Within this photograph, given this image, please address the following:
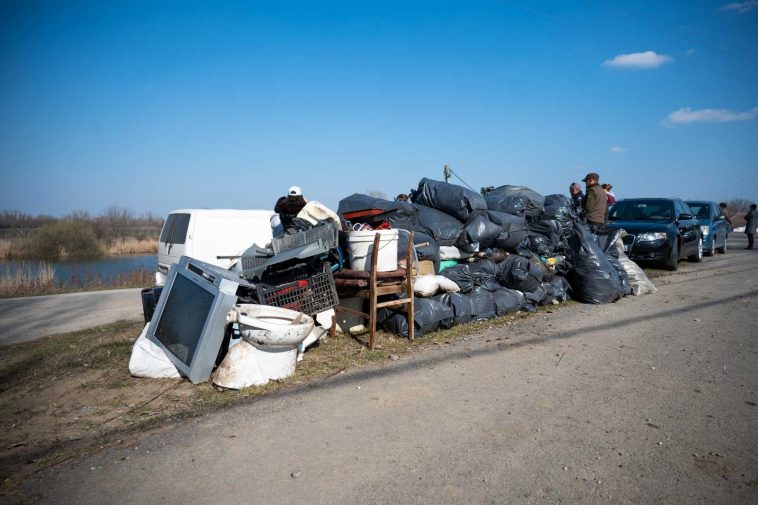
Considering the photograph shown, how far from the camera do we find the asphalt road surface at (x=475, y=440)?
2.25 m

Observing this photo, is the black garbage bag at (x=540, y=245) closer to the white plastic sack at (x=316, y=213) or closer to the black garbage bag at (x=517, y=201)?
the black garbage bag at (x=517, y=201)

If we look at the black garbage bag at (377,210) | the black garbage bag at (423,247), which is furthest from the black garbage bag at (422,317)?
the black garbage bag at (377,210)

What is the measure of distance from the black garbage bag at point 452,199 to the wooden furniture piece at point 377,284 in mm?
1798

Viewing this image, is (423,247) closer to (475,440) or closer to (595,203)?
(475,440)

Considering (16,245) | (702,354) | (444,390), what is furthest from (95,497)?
(16,245)

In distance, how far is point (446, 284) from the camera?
17.6 ft

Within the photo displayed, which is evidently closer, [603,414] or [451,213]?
[603,414]

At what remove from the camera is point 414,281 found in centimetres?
509

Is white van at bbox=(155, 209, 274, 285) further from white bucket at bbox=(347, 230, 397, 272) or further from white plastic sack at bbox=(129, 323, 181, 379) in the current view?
white plastic sack at bbox=(129, 323, 181, 379)

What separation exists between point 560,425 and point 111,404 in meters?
3.33

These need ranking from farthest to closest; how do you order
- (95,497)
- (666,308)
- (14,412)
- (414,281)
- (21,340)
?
(666,308) < (21,340) < (414,281) < (14,412) < (95,497)

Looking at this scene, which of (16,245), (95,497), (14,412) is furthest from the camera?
(16,245)

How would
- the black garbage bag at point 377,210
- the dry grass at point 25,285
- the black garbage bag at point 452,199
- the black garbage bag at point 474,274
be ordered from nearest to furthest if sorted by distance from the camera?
the black garbage bag at point 377,210 < the black garbage bag at point 474,274 < the black garbage bag at point 452,199 < the dry grass at point 25,285

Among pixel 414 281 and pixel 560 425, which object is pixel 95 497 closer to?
pixel 560 425
